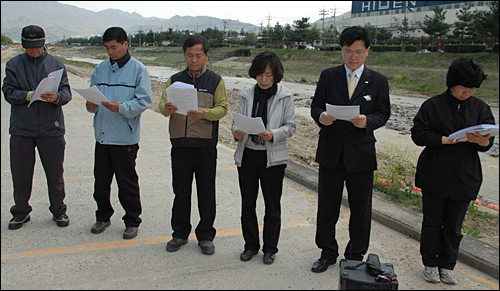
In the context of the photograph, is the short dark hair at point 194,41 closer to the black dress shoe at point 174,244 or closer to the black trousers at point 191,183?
the black trousers at point 191,183

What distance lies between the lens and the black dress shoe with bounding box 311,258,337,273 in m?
3.38

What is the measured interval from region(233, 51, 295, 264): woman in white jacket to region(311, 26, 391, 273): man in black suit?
315 millimetres

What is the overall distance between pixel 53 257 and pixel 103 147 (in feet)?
3.64

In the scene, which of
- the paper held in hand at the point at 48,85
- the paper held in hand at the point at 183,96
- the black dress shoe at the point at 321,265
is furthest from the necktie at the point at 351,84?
the paper held in hand at the point at 48,85

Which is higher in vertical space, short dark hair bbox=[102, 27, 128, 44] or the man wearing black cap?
short dark hair bbox=[102, 27, 128, 44]

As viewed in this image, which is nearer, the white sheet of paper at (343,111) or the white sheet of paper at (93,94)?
the white sheet of paper at (343,111)

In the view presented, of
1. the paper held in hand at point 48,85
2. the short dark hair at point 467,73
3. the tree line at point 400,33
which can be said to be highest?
the tree line at point 400,33

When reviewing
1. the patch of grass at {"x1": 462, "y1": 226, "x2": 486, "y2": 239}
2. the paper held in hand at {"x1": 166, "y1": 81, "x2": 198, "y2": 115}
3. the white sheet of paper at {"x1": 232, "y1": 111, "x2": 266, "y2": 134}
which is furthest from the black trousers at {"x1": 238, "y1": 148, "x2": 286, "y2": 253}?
the patch of grass at {"x1": 462, "y1": 226, "x2": 486, "y2": 239}

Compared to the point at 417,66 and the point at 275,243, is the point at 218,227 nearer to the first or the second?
the point at 275,243

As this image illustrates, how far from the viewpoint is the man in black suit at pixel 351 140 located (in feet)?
10.5

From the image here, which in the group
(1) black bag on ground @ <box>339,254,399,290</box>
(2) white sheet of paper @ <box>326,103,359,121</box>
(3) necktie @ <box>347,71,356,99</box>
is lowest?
(1) black bag on ground @ <box>339,254,399,290</box>

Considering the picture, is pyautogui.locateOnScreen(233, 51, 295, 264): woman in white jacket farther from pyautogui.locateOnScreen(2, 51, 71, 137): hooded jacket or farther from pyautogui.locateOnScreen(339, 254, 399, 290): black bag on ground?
pyautogui.locateOnScreen(2, 51, 71, 137): hooded jacket

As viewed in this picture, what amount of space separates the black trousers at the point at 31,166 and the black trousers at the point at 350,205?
9.09 ft

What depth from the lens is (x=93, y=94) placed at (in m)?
3.50
